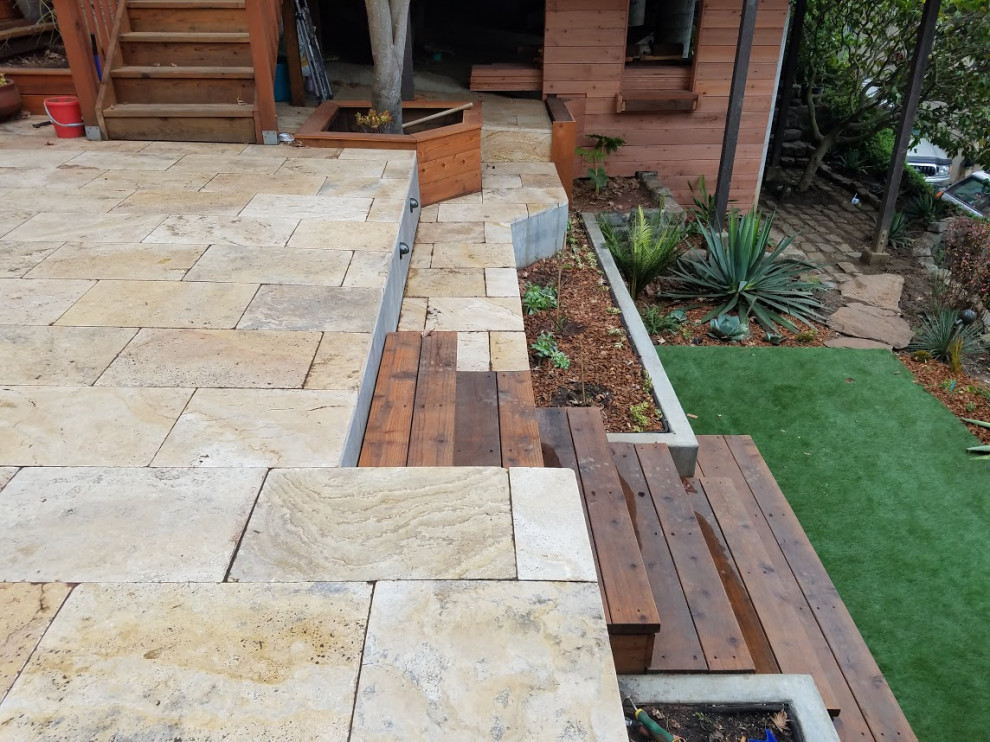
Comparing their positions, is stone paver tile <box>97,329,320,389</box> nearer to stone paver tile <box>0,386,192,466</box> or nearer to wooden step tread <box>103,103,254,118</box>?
stone paver tile <box>0,386,192,466</box>

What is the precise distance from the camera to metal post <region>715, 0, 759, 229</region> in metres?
5.69

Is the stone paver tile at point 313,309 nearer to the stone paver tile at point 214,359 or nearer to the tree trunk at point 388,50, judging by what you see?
the stone paver tile at point 214,359

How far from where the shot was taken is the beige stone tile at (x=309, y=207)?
150 inches

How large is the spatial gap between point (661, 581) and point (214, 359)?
168 cm

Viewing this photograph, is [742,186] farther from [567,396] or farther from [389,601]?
[389,601]

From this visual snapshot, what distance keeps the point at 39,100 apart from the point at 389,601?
Result: 588 cm

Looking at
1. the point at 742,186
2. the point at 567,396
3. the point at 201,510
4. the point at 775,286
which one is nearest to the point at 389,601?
the point at 201,510

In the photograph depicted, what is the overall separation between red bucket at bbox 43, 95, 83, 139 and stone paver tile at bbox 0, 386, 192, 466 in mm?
3444

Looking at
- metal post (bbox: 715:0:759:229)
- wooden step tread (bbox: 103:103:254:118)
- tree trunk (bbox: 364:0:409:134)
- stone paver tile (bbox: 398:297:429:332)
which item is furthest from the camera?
metal post (bbox: 715:0:759:229)

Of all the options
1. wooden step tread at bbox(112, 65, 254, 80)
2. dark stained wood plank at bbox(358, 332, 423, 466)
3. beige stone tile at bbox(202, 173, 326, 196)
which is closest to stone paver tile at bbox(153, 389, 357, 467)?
dark stained wood plank at bbox(358, 332, 423, 466)

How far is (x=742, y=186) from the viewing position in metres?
7.78

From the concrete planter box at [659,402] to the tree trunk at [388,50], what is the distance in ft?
6.26

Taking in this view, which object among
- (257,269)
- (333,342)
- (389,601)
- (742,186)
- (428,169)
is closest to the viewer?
(389,601)

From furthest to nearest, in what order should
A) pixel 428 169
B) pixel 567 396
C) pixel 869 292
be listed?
pixel 869 292, pixel 428 169, pixel 567 396
